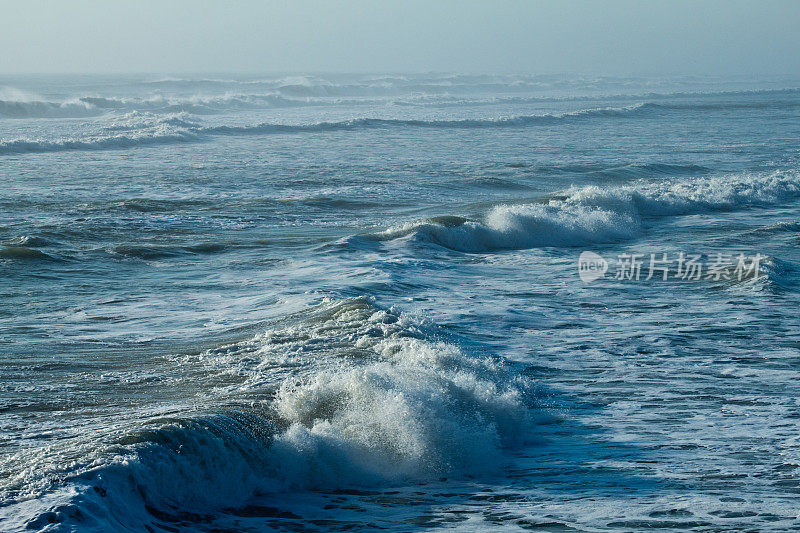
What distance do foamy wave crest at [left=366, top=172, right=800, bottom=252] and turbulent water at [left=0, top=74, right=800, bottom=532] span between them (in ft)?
0.22

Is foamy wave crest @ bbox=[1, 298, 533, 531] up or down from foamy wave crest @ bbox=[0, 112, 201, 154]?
down

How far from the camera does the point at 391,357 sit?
7.30m

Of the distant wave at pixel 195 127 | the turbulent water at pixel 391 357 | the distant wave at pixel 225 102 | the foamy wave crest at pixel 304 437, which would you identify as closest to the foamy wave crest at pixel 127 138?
the distant wave at pixel 195 127

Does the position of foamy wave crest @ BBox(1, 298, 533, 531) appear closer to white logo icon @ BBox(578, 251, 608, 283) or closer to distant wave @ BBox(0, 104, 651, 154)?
white logo icon @ BBox(578, 251, 608, 283)

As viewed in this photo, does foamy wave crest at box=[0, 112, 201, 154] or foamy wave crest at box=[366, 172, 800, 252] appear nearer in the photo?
foamy wave crest at box=[366, 172, 800, 252]

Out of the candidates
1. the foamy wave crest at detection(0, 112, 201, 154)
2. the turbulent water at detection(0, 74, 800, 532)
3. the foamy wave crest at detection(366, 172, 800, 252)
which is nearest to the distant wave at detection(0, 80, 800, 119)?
the foamy wave crest at detection(0, 112, 201, 154)

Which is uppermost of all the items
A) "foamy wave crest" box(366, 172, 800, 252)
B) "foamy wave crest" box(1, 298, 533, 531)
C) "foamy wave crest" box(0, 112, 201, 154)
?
"foamy wave crest" box(0, 112, 201, 154)

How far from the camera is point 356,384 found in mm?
6191

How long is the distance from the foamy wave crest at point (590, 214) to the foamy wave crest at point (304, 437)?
6.10 meters

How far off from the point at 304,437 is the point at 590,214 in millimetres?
10520

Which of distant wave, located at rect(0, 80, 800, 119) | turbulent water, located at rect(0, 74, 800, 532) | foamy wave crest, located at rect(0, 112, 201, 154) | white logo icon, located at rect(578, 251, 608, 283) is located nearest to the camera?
turbulent water, located at rect(0, 74, 800, 532)

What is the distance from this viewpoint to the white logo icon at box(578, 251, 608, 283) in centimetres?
1112

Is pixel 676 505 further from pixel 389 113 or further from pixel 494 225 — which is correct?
pixel 389 113

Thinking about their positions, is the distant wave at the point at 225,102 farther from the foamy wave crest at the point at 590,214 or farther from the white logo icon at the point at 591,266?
the white logo icon at the point at 591,266
